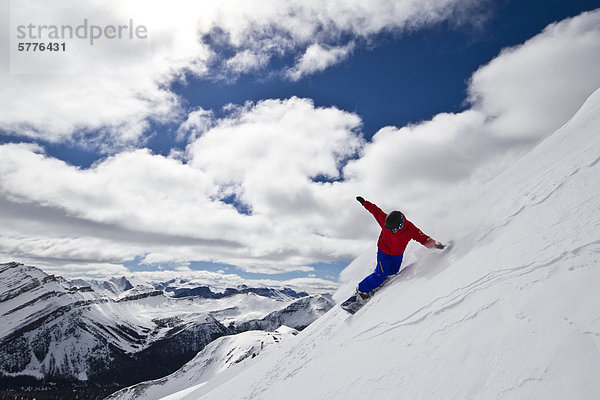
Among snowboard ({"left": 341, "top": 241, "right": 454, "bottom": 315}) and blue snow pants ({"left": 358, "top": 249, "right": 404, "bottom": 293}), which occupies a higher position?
blue snow pants ({"left": 358, "top": 249, "right": 404, "bottom": 293})

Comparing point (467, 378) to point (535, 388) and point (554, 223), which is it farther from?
point (554, 223)

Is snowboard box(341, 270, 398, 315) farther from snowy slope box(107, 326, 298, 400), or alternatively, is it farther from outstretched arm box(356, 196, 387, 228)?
snowy slope box(107, 326, 298, 400)

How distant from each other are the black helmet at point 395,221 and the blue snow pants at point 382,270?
112cm

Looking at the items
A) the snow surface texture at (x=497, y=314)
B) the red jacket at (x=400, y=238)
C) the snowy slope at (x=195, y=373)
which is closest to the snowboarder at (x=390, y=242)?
the red jacket at (x=400, y=238)

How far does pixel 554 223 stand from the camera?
5.33m

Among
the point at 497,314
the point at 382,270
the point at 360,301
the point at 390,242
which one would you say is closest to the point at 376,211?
the point at 390,242

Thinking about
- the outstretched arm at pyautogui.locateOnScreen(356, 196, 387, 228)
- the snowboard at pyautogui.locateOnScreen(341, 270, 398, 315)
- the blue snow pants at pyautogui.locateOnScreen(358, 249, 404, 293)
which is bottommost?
the snowboard at pyautogui.locateOnScreen(341, 270, 398, 315)

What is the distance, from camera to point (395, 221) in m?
8.48

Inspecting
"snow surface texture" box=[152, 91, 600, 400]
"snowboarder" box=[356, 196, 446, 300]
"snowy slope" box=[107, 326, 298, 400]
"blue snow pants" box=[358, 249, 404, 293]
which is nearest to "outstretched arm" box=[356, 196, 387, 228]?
"snowboarder" box=[356, 196, 446, 300]

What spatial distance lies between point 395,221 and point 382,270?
1.71 metres

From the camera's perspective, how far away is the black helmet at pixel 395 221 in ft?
27.8

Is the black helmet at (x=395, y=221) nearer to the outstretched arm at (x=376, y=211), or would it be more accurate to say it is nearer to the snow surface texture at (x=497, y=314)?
the outstretched arm at (x=376, y=211)

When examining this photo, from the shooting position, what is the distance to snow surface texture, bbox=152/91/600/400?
3209 millimetres

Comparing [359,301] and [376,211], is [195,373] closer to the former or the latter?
[359,301]
